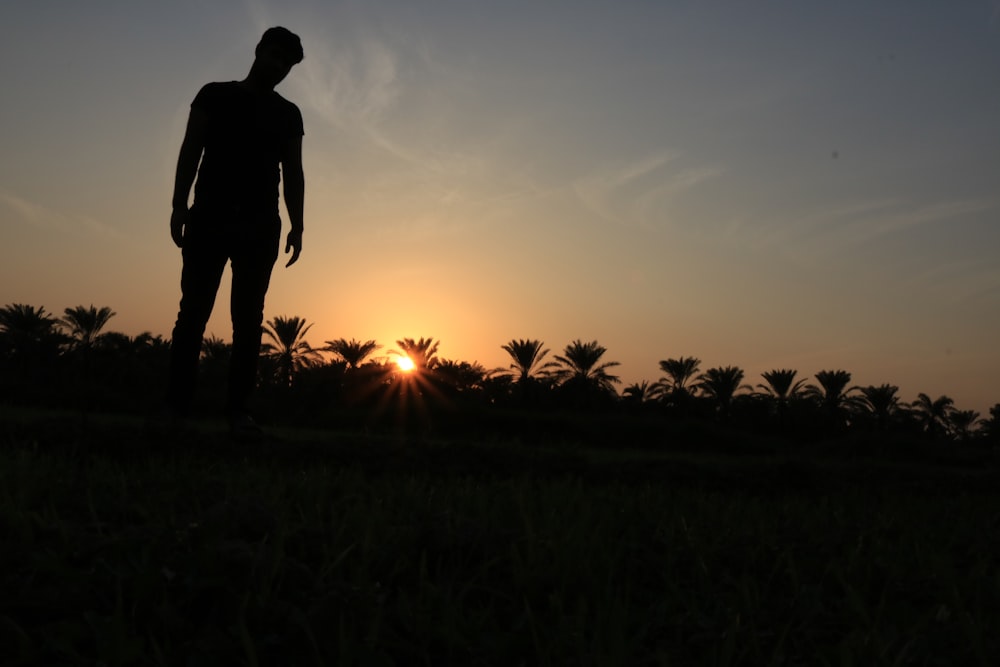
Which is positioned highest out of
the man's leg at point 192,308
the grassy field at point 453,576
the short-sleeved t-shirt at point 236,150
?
the short-sleeved t-shirt at point 236,150

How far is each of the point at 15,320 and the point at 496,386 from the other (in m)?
21.5

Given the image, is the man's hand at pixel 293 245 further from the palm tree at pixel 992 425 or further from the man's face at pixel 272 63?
the palm tree at pixel 992 425

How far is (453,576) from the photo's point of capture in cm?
238

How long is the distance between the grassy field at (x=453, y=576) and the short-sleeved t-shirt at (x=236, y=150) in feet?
5.90

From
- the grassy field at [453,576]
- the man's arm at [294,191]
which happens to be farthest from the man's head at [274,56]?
the grassy field at [453,576]

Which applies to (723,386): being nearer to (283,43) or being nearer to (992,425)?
(992,425)

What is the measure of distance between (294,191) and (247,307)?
837mm

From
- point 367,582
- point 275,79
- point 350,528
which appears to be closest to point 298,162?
point 275,79

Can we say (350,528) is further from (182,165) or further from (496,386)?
(496,386)

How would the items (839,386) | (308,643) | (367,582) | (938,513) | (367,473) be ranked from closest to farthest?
(308,643) < (367,582) < (938,513) < (367,473) < (839,386)

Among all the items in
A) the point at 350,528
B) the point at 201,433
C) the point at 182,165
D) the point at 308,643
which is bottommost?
the point at 308,643

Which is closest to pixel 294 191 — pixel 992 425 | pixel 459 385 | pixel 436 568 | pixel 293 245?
pixel 293 245

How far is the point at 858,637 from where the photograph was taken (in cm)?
198

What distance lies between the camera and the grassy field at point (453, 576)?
1.87 metres
